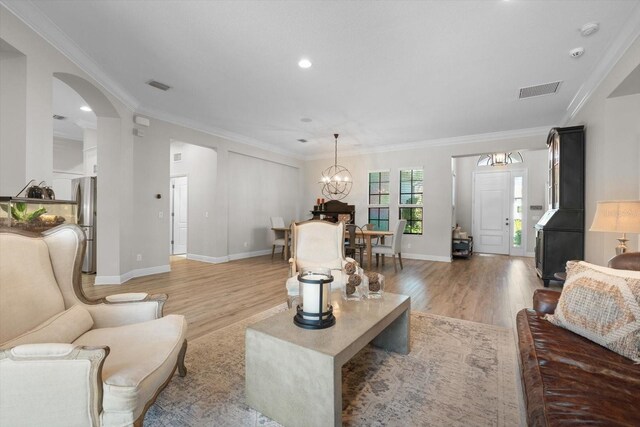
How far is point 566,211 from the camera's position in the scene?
4125 mm

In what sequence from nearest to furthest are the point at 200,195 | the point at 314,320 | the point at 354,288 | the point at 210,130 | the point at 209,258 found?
1. the point at 314,320
2. the point at 354,288
3. the point at 210,130
4. the point at 209,258
5. the point at 200,195

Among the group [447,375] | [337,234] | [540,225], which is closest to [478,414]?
[447,375]

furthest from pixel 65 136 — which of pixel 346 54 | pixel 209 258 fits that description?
pixel 346 54

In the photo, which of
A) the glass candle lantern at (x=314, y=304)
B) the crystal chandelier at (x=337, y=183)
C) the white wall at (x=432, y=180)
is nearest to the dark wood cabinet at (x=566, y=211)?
the white wall at (x=432, y=180)

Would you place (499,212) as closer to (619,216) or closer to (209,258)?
(619,216)

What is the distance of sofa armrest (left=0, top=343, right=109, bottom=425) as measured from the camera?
101 cm

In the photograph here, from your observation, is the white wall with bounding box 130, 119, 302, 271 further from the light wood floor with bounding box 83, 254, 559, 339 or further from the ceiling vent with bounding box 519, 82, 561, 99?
the ceiling vent with bounding box 519, 82, 561, 99

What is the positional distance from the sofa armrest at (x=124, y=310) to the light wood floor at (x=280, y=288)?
0.84 meters

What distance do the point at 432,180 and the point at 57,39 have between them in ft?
21.3

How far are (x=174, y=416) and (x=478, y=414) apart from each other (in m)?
1.58

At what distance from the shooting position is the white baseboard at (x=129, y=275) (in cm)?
426

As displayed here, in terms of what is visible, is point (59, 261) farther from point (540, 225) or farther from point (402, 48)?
point (540, 225)

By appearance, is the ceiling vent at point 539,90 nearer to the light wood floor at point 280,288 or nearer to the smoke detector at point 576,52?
the smoke detector at point 576,52

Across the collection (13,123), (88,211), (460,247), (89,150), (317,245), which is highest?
(89,150)
